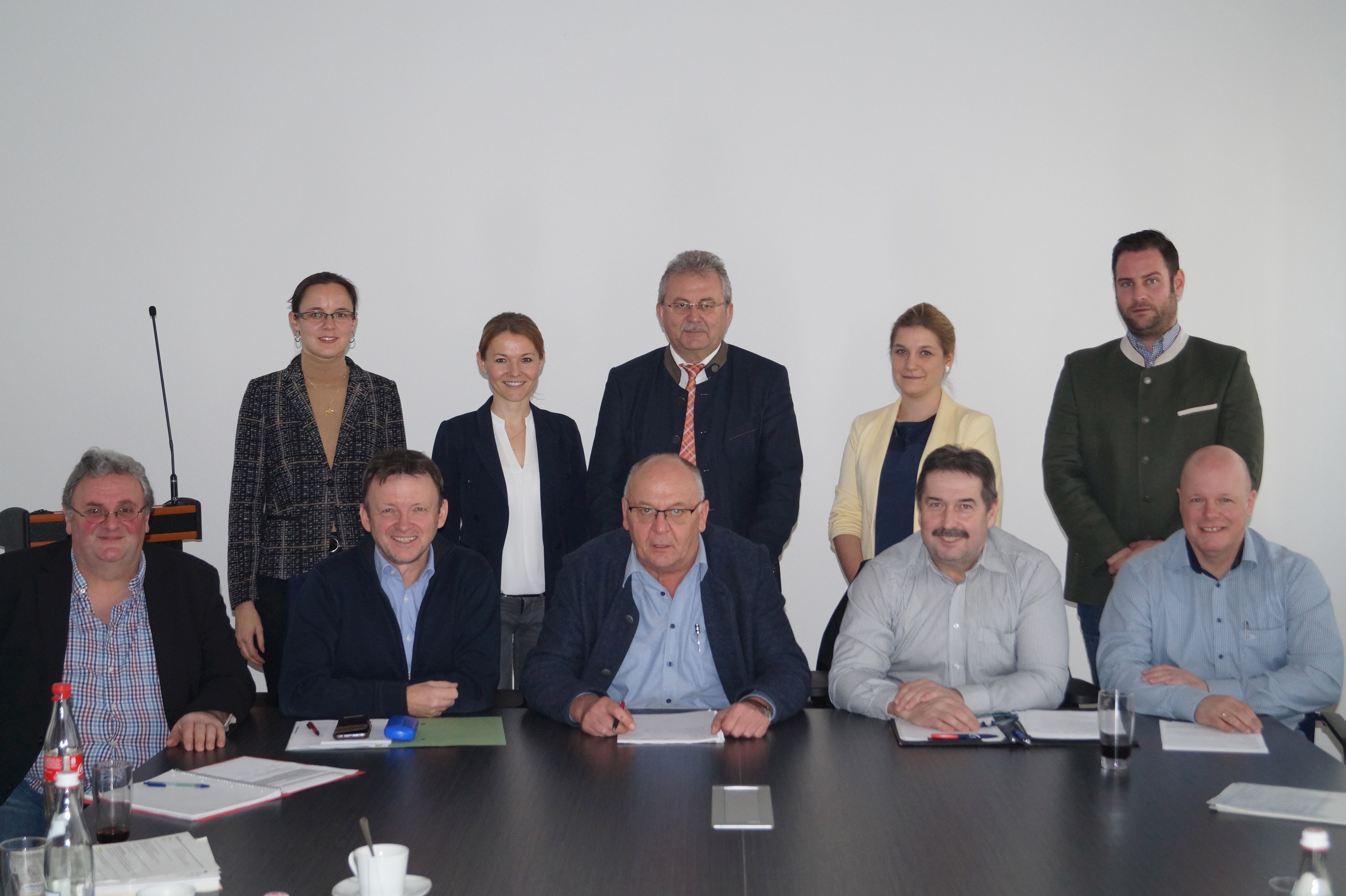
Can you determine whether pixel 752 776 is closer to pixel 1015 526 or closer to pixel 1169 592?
pixel 1169 592

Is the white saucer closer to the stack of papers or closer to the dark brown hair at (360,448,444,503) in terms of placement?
the stack of papers

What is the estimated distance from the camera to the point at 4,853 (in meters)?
1.80

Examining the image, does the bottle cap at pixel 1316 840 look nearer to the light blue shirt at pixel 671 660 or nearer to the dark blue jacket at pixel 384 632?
the light blue shirt at pixel 671 660

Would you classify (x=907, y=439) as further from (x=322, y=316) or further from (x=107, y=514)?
(x=107, y=514)

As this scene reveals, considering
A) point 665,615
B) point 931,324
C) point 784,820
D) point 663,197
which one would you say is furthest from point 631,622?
point 663,197

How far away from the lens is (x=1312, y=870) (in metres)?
1.69

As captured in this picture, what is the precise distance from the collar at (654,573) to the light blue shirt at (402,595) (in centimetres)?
56

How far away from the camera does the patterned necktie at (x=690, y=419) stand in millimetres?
4074

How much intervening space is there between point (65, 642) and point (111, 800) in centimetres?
116

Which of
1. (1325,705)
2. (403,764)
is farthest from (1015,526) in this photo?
(403,764)

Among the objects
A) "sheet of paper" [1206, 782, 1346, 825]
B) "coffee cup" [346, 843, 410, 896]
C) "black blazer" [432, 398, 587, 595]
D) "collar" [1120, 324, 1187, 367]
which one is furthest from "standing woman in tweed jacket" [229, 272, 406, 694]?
"sheet of paper" [1206, 782, 1346, 825]

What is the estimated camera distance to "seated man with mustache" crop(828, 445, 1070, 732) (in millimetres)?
3152

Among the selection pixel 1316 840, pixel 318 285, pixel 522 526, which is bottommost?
pixel 1316 840

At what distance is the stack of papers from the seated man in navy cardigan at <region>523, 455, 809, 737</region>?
3.76 ft
